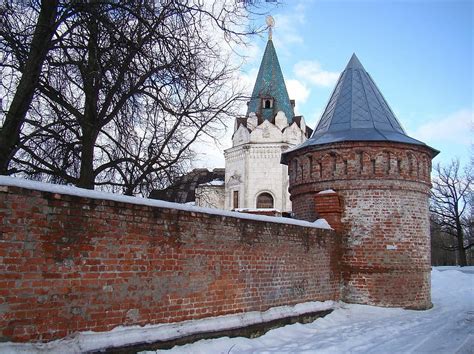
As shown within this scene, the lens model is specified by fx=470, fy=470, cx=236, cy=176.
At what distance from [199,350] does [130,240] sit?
1.92 meters

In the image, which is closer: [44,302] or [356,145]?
[44,302]

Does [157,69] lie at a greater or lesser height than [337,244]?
greater

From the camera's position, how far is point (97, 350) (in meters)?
5.41

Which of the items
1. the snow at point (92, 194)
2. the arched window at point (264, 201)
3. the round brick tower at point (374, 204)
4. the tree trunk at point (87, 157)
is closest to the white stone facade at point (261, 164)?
the arched window at point (264, 201)

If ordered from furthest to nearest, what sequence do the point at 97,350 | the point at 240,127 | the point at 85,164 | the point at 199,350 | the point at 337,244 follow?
1. the point at 240,127
2. the point at 337,244
3. the point at 85,164
4. the point at 199,350
5. the point at 97,350

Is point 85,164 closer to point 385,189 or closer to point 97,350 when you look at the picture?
point 97,350

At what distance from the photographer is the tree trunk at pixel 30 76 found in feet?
23.2

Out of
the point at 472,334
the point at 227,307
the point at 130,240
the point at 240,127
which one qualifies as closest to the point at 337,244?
the point at 472,334

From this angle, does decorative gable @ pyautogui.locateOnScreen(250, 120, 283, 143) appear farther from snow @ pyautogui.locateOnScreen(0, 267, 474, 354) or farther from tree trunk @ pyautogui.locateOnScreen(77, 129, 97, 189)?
tree trunk @ pyautogui.locateOnScreen(77, 129, 97, 189)

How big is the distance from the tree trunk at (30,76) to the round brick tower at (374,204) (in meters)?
7.59

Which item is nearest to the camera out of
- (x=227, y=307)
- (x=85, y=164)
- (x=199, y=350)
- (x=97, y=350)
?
(x=97, y=350)

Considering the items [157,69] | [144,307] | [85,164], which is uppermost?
[157,69]

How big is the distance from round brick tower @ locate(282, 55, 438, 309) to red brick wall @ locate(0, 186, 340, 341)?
3.49 m

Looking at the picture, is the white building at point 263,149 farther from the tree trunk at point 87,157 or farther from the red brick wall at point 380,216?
the tree trunk at point 87,157
